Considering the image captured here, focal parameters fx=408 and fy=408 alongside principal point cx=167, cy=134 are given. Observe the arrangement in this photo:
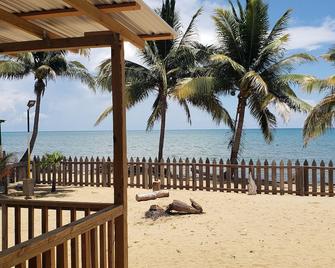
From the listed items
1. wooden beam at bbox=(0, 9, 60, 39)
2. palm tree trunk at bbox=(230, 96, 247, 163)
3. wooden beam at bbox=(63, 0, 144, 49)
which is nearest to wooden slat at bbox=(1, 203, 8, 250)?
wooden beam at bbox=(0, 9, 60, 39)

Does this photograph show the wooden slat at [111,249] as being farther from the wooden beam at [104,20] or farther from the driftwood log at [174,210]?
the driftwood log at [174,210]

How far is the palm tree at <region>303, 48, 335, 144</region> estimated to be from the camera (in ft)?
52.0

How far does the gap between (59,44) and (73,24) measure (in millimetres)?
299

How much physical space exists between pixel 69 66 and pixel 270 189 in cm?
1244

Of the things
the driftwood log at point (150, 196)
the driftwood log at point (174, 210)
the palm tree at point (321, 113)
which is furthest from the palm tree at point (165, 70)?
the driftwood log at point (174, 210)

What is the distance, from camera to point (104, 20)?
404 centimetres

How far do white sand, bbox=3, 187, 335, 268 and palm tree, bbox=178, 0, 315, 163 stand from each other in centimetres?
699

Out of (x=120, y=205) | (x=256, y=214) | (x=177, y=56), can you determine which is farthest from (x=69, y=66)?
(x=120, y=205)

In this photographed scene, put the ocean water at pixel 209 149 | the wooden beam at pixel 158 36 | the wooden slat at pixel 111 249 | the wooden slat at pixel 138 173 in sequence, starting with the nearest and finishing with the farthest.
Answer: the wooden slat at pixel 111 249
the wooden beam at pixel 158 36
the wooden slat at pixel 138 173
the ocean water at pixel 209 149

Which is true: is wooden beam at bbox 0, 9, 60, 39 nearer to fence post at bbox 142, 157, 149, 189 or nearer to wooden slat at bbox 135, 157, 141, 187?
fence post at bbox 142, 157, 149, 189

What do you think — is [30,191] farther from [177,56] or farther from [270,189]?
[177,56]

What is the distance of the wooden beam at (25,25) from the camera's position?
4.33 m

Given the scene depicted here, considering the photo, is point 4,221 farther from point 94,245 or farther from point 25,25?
point 25,25

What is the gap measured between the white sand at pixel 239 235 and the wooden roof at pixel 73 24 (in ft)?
11.5
